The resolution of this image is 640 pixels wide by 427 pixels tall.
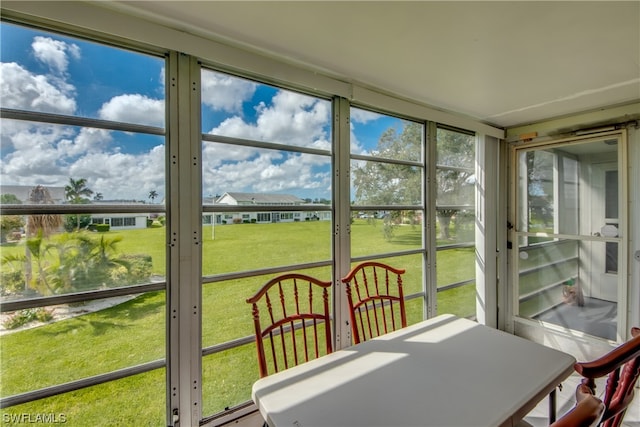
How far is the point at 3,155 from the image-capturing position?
4.29 ft

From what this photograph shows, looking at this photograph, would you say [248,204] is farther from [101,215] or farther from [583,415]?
[583,415]

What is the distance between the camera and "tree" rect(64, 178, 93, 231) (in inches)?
56.6

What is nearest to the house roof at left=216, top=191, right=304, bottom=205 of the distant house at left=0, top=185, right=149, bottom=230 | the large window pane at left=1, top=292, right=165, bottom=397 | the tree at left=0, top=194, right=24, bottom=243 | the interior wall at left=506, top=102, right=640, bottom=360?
the distant house at left=0, top=185, right=149, bottom=230

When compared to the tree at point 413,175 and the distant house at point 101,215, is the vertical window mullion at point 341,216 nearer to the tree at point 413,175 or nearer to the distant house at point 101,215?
the tree at point 413,175

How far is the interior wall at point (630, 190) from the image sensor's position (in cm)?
248

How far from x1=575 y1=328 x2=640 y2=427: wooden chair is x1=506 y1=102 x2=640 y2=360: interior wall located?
2390 millimetres

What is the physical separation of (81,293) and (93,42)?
1.36 m

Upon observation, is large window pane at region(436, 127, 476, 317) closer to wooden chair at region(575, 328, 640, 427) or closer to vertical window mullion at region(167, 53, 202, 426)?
wooden chair at region(575, 328, 640, 427)

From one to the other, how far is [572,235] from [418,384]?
117 inches

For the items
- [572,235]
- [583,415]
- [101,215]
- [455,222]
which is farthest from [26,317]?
[572,235]

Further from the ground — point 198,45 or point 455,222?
point 198,45

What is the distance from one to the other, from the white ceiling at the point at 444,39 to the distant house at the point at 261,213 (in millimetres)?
952

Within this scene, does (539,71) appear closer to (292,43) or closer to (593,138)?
(593,138)

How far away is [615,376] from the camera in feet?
2.92
